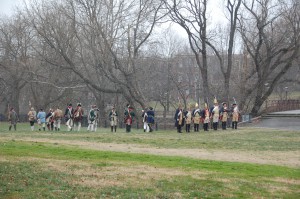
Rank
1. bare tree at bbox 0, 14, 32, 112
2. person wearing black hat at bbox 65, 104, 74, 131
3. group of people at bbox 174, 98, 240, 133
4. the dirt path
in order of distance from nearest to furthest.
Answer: the dirt path, person wearing black hat at bbox 65, 104, 74, 131, group of people at bbox 174, 98, 240, 133, bare tree at bbox 0, 14, 32, 112

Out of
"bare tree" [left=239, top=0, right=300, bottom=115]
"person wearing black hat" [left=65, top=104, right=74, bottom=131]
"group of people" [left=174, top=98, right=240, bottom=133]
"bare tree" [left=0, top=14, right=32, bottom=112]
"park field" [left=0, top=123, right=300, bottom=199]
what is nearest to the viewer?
"park field" [left=0, top=123, right=300, bottom=199]

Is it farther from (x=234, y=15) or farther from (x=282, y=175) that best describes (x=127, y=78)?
(x=282, y=175)

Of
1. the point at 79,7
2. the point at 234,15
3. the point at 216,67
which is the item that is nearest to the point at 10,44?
the point at 79,7

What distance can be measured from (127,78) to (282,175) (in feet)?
120

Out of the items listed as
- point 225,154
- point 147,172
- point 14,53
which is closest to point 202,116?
point 225,154

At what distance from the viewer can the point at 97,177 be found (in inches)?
494

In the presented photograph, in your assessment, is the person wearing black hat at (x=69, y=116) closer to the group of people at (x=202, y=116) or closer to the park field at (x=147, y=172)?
the group of people at (x=202, y=116)

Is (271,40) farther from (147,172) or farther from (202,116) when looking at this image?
(147,172)

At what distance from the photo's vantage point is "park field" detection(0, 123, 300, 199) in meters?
11.0

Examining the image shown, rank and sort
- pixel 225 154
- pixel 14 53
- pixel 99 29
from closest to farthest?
pixel 225 154 < pixel 99 29 < pixel 14 53

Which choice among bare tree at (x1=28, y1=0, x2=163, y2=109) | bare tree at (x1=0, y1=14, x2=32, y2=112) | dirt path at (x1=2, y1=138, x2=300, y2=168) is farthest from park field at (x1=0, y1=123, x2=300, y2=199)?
bare tree at (x1=0, y1=14, x2=32, y2=112)

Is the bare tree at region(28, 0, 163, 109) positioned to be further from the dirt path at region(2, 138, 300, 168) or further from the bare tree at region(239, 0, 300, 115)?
the dirt path at region(2, 138, 300, 168)

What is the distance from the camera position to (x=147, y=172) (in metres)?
13.7

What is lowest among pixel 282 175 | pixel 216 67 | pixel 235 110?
pixel 282 175
